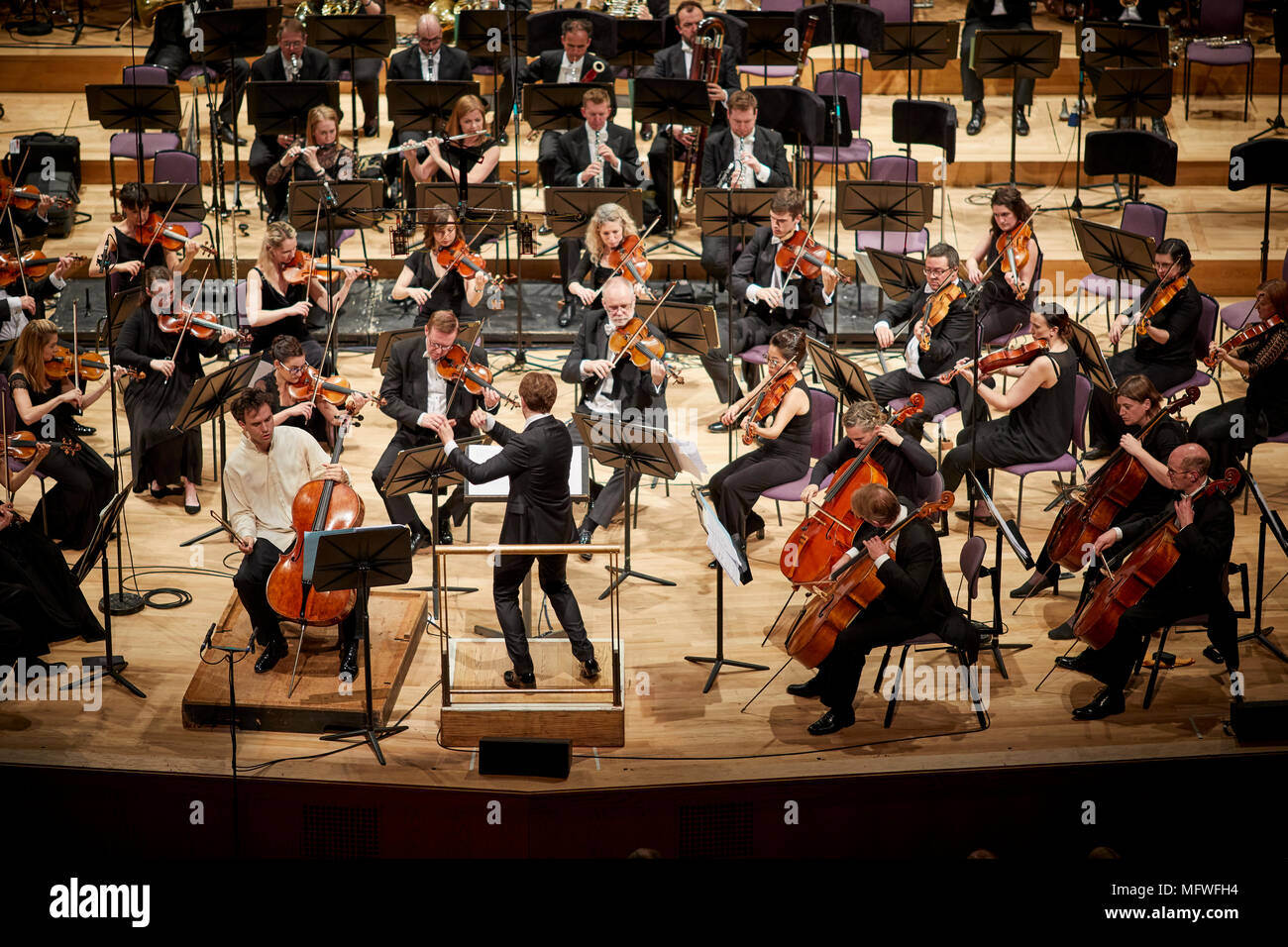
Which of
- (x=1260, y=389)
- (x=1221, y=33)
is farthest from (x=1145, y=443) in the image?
(x=1221, y=33)

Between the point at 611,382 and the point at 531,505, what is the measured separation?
1.45m

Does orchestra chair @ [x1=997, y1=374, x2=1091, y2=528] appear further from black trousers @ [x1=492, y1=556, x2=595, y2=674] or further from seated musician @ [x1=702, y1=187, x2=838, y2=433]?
black trousers @ [x1=492, y1=556, x2=595, y2=674]

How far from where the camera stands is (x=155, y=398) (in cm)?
726

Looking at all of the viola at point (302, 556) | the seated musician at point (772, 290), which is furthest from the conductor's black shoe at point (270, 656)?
the seated musician at point (772, 290)

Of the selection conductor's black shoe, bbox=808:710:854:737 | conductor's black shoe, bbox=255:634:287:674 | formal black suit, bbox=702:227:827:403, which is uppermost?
formal black suit, bbox=702:227:827:403

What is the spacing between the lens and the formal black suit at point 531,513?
565 centimetres

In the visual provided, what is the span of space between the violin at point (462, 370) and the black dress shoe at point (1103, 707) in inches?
107

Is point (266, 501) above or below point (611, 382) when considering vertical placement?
below

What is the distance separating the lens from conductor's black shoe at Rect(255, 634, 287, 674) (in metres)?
5.95

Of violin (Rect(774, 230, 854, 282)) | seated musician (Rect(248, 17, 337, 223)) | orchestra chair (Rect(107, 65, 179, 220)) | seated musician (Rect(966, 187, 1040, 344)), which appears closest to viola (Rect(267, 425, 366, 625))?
violin (Rect(774, 230, 854, 282))

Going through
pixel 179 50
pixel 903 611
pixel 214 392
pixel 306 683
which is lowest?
pixel 306 683

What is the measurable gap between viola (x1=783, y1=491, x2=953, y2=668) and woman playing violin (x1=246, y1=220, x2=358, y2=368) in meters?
2.99

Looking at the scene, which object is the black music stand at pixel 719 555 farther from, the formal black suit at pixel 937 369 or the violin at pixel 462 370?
the formal black suit at pixel 937 369

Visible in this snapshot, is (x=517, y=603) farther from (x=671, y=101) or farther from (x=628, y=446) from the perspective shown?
(x=671, y=101)
